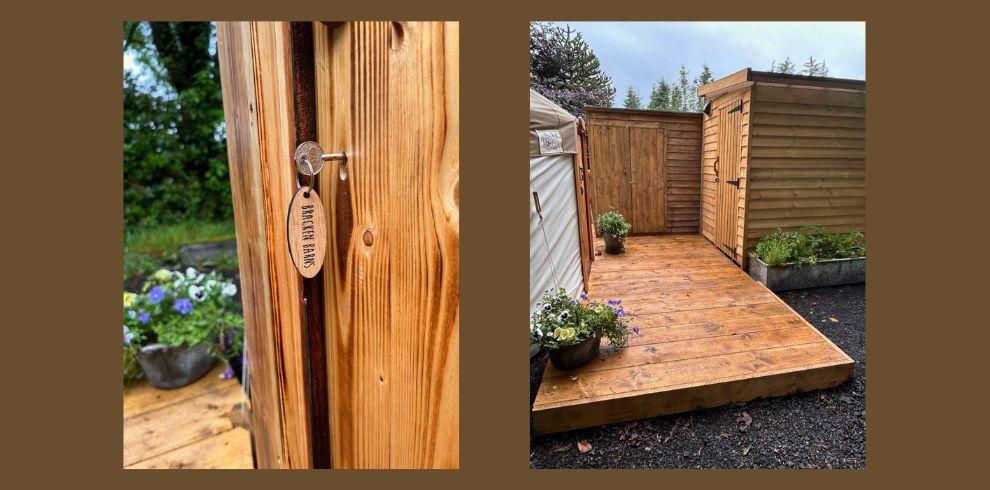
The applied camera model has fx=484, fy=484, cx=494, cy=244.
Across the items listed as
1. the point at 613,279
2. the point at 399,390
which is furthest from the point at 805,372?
the point at 399,390

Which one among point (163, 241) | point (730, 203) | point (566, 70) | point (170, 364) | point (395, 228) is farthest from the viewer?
point (163, 241)

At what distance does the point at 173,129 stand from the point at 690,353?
3895 millimetres

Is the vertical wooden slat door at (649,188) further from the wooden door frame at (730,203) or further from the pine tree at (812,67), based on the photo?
the pine tree at (812,67)

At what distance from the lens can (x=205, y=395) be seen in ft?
7.02

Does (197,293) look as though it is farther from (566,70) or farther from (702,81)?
(702,81)

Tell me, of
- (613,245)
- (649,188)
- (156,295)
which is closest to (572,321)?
(613,245)

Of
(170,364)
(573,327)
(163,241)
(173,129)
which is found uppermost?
(173,129)

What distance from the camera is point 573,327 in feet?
5.59

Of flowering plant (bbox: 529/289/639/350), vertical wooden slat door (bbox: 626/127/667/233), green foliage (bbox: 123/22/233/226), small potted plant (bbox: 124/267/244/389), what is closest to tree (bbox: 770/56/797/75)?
vertical wooden slat door (bbox: 626/127/667/233)

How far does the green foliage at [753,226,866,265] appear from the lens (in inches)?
49.1

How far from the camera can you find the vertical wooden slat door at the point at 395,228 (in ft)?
2.18

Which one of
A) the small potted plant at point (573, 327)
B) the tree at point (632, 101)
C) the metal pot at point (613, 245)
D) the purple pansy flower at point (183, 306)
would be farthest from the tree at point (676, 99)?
the purple pansy flower at point (183, 306)

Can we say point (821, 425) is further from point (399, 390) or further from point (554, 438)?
point (399, 390)

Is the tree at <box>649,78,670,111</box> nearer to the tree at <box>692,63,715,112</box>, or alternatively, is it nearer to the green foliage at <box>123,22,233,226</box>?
the tree at <box>692,63,715,112</box>
